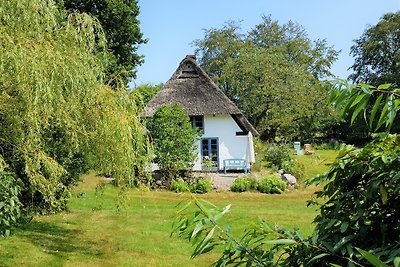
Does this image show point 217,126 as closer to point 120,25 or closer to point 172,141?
point 172,141

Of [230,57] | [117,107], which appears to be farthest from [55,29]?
[230,57]

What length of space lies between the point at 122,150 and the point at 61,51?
191 centimetres

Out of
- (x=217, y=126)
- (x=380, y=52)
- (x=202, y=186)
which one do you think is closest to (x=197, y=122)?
(x=217, y=126)

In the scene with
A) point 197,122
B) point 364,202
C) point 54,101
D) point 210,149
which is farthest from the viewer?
point 197,122

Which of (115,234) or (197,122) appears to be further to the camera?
(197,122)

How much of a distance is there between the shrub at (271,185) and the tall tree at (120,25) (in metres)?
8.87

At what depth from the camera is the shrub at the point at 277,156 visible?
21.4m

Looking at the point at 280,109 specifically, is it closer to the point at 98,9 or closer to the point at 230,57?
the point at 230,57

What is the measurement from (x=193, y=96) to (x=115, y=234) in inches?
500

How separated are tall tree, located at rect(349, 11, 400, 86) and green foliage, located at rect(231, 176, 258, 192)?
23163mm

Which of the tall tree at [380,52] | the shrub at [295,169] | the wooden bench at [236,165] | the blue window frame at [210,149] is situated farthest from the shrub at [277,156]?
the tall tree at [380,52]

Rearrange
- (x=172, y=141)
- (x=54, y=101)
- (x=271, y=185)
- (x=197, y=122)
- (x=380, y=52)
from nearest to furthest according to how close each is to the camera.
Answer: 1. (x=54, y=101)
2. (x=271, y=185)
3. (x=172, y=141)
4. (x=197, y=122)
5. (x=380, y=52)

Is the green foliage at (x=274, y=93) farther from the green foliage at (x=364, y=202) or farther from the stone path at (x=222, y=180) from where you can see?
the green foliage at (x=364, y=202)

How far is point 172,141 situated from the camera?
18.1 meters
